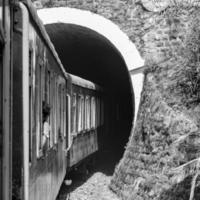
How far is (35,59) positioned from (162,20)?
11444 mm

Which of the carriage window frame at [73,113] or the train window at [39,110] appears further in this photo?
the carriage window frame at [73,113]


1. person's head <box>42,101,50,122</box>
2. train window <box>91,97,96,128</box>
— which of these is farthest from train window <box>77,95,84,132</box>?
person's head <box>42,101,50,122</box>

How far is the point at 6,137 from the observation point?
10.0 feet

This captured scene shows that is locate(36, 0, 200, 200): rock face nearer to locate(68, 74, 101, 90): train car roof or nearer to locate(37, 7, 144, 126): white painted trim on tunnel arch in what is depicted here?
locate(68, 74, 101, 90): train car roof

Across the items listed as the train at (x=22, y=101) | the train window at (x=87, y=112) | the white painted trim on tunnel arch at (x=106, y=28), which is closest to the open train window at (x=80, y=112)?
the train window at (x=87, y=112)

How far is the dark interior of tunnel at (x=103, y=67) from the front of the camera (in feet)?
56.5

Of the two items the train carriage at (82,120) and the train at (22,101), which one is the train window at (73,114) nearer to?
the train carriage at (82,120)

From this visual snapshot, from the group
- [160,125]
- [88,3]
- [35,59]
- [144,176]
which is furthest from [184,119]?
[88,3]

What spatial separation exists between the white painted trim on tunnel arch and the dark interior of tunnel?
337 millimetres

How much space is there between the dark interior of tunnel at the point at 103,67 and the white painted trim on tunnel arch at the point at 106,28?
34 centimetres

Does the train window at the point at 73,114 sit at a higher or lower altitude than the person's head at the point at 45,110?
lower

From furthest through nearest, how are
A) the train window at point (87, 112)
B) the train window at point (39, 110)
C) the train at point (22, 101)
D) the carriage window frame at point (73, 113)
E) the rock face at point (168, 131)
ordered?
the train window at point (87, 112), the carriage window frame at point (73, 113), the rock face at point (168, 131), the train window at point (39, 110), the train at point (22, 101)

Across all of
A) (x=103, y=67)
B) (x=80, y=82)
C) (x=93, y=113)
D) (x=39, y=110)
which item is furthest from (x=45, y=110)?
(x=103, y=67)

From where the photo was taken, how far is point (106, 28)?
15.4m
